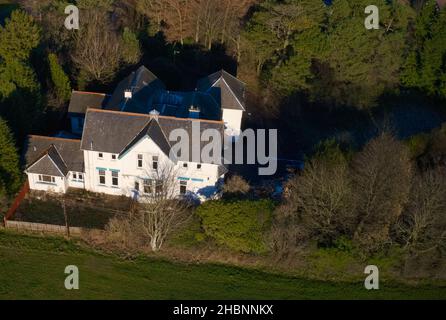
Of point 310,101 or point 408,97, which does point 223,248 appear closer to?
point 310,101

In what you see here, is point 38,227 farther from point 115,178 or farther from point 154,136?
point 154,136

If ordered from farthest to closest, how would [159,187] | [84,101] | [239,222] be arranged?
[84,101]
[159,187]
[239,222]

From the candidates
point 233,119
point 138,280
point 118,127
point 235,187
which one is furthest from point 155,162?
point 233,119

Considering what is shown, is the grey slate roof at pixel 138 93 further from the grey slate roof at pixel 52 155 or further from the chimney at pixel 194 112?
the grey slate roof at pixel 52 155

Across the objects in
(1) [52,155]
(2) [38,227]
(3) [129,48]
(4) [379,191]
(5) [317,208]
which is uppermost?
(3) [129,48]

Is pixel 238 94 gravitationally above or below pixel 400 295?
above

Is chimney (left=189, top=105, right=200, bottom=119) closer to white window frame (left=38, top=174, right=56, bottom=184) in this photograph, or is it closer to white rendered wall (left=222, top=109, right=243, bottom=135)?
white rendered wall (left=222, top=109, right=243, bottom=135)
